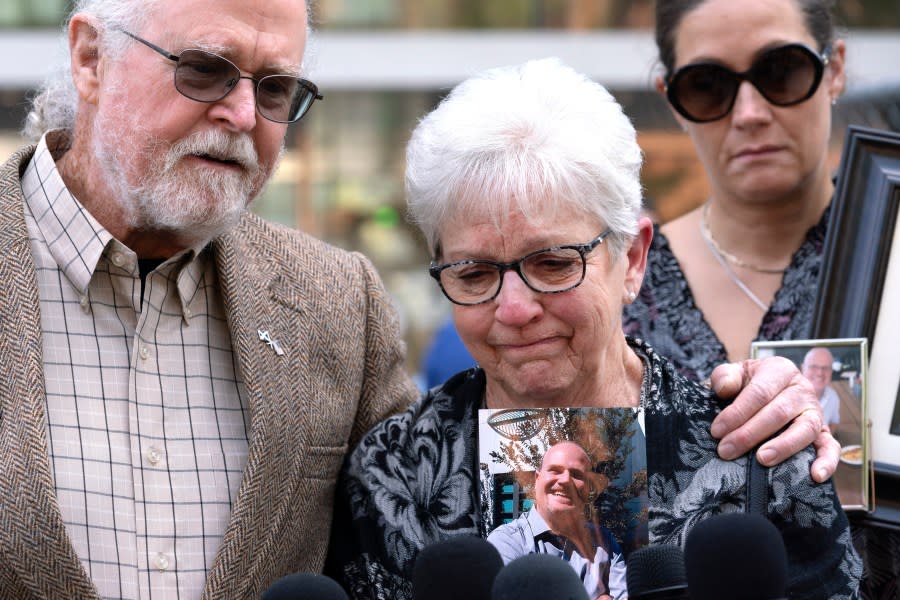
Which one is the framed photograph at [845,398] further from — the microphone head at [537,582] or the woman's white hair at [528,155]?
the microphone head at [537,582]

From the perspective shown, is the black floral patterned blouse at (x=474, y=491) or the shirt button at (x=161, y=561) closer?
the black floral patterned blouse at (x=474, y=491)

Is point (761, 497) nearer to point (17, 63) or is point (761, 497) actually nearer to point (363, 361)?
point (363, 361)

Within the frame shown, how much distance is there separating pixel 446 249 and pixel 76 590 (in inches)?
40.1

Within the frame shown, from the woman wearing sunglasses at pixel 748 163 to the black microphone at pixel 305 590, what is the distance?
5.47 feet

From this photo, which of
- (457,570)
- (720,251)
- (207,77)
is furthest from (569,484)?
(720,251)

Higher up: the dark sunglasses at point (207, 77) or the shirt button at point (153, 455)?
the dark sunglasses at point (207, 77)

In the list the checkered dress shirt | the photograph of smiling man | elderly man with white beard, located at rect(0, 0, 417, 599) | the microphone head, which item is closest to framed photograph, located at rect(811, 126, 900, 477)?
the photograph of smiling man

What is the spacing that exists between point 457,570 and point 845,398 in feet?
4.27

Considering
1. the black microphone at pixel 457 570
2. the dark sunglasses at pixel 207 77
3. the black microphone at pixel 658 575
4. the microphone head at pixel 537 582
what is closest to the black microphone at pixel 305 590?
the black microphone at pixel 457 570

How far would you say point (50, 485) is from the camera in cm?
247

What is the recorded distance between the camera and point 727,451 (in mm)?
2520

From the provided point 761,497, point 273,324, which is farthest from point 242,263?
point 761,497

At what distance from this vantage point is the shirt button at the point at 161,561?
2.63m

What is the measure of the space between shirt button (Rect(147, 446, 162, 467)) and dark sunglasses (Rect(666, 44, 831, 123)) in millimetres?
1720
